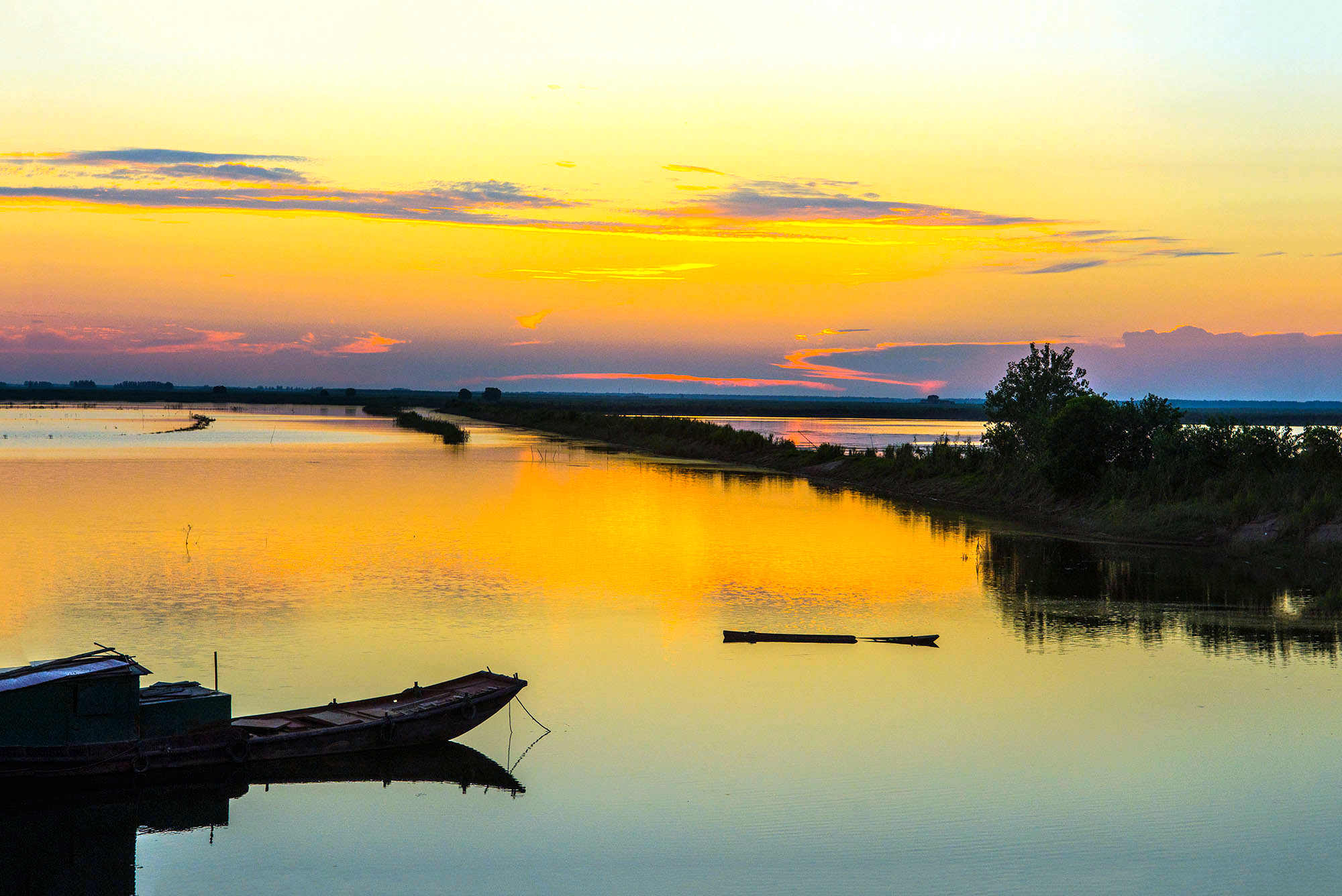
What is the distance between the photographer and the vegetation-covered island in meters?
29.6

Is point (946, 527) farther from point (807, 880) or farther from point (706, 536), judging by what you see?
point (807, 880)

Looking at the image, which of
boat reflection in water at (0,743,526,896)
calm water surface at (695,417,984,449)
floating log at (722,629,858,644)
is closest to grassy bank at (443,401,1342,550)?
floating log at (722,629,858,644)

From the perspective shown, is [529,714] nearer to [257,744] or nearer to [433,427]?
[257,744]

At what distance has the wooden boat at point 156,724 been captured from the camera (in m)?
12.0

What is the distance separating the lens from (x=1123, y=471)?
35125mm

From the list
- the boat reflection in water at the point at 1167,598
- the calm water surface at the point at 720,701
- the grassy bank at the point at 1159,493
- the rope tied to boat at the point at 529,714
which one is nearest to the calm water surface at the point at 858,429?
the grassy bank at the point at 1159,493

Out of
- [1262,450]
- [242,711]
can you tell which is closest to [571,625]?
[242,711]

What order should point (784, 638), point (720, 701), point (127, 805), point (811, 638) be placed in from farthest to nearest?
point (811, 638) → point (784, 638) → point (720, 701) → point (127, 805)

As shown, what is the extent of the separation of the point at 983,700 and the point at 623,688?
5124mm

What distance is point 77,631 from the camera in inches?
728

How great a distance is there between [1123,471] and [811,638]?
20.0m

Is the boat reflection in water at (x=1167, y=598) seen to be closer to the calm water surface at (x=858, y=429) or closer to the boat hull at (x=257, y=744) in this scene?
the boat hull at (x=257, y=744)

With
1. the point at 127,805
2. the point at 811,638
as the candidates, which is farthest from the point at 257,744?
the point at 811,638

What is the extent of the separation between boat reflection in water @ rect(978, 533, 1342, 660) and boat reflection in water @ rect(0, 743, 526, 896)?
10.8 meters
